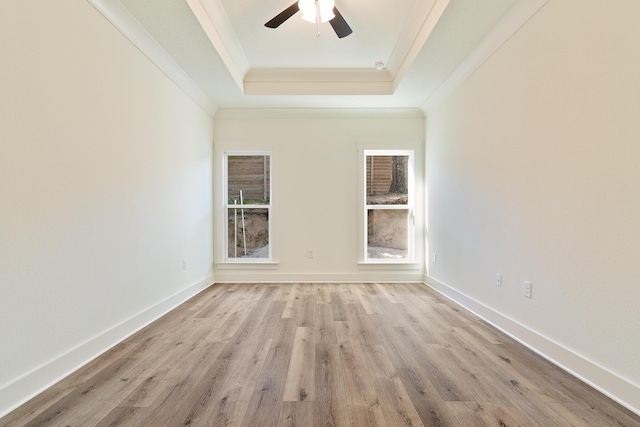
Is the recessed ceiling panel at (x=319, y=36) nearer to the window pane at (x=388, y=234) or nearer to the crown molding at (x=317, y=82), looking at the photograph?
the crown molding at (x=317, y=82)

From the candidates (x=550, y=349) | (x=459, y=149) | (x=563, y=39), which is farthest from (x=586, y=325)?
(x=459, y=149)

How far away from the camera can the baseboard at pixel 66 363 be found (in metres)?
1.57

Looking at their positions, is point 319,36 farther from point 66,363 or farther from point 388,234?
point 66,363

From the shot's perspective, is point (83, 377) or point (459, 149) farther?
point (459, 149)

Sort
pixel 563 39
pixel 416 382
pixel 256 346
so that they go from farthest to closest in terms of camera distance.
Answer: pixel 256 346, pixel 563 39, pixel 416 382

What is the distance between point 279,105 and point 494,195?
3.06 metres

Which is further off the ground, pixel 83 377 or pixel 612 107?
pixel 612 107

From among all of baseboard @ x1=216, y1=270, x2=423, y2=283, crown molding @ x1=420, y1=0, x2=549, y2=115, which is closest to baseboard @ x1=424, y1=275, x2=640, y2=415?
baseboard @ x1=216, y1=270, x2=423, y2=283

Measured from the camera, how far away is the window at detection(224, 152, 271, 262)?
476 cm

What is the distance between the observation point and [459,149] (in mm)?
3490

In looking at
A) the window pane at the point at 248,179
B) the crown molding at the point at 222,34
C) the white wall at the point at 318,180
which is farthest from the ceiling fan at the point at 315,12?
the window pane at the point at 248,179

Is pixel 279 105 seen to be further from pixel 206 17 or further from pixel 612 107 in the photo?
pixel 612 107

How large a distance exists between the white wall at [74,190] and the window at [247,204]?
1.59m

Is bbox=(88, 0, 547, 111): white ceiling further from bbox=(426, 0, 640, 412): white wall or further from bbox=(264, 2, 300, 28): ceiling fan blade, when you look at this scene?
bbox=(426, 0, 640, 412): white wall
